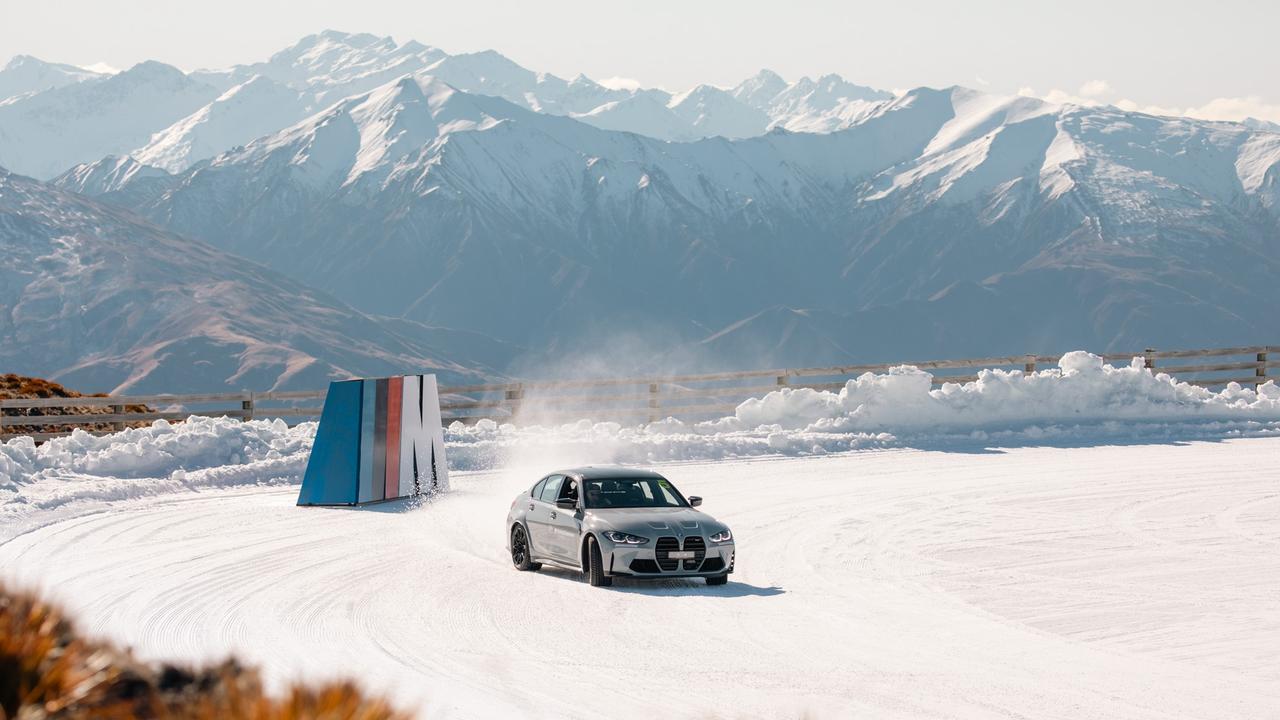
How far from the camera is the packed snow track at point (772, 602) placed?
10273mm

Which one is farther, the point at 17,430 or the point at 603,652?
the point at 17,430

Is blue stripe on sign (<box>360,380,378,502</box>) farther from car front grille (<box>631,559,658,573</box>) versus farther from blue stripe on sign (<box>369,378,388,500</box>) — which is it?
car front grille (<box>631,559,658,573</box>)

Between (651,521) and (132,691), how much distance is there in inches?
462

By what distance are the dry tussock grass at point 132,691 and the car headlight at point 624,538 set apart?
11.2m

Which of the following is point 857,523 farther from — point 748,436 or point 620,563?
point 748,436

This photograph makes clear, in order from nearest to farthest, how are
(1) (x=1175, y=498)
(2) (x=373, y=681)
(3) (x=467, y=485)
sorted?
(2) (x=373, y=681)
(1) (x=1175, y=498)
(3) (x=467, y=485)

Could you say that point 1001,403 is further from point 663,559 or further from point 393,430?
point 663,559

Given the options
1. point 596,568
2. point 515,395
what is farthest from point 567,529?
point 515,395

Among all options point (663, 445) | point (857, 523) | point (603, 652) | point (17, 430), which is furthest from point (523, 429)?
point (603, 652)

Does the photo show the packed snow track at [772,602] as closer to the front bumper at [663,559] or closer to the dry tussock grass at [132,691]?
the front bumper at [663,559]

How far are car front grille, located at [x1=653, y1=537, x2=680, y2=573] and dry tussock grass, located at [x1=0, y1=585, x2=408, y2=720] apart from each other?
36.9ft

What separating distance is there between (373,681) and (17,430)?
23.8 meters

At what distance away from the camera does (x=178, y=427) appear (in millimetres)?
28125

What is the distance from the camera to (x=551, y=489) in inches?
669
